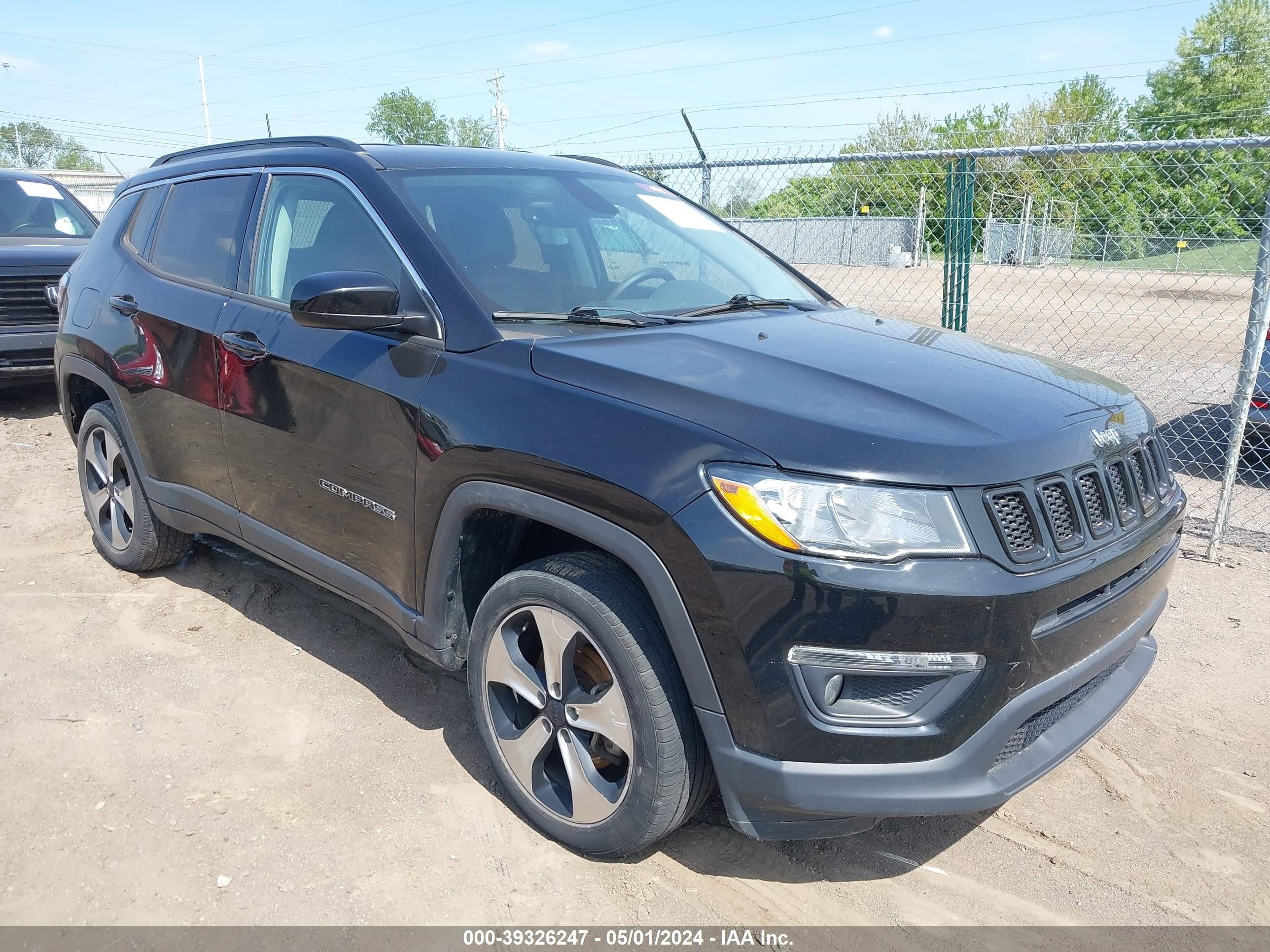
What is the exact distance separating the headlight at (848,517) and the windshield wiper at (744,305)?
110 cm

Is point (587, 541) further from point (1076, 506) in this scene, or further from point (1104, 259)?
point (1104, 259)

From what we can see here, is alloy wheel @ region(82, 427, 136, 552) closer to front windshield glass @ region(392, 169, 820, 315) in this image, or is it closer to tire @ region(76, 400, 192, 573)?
tire @ region(76, 400, 192, 573)

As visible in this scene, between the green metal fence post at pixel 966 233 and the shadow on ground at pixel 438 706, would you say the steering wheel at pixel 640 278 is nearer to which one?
the shadow on ground at pixel 438 706

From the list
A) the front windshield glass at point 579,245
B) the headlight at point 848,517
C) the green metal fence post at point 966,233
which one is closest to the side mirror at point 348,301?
the front windshield glass at point 579,245

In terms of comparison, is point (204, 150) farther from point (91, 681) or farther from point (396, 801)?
point (396, 801)

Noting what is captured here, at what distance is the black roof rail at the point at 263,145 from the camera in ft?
10.8

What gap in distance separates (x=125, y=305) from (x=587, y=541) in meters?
2.79

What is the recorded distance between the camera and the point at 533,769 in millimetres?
2674

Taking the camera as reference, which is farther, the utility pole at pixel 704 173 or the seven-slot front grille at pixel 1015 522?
the utility pole at pixel 704 173

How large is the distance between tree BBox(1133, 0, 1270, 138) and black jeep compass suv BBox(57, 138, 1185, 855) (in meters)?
59.8

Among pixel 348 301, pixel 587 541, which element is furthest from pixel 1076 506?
pixel 348 301

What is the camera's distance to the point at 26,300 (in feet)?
25.6

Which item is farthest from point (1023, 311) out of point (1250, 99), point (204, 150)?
point (1250, 99)

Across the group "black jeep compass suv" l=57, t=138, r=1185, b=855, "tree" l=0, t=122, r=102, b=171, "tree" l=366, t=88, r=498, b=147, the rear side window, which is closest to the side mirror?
"black jeep compass suv" l=57, t=138, r=1185, b=855
